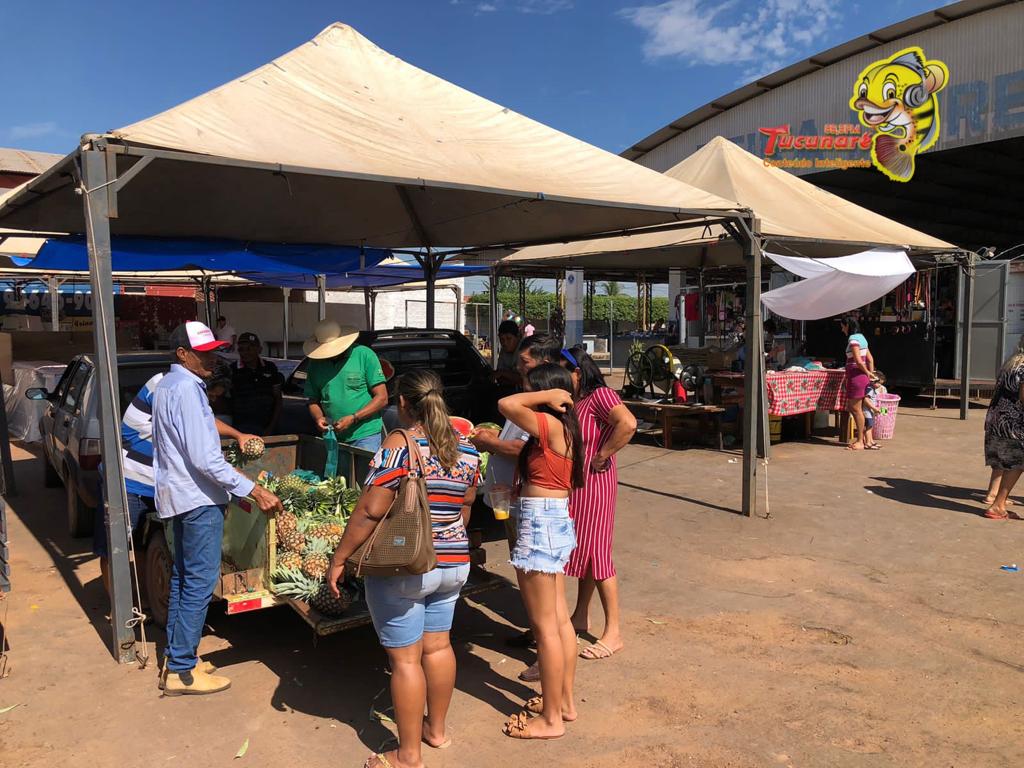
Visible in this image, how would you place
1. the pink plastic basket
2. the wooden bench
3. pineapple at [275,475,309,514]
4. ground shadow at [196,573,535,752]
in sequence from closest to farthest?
ground shadow at [196,573,535,752], pineapple at [275,475,309,514], the wooden bench, the pink plastic basket

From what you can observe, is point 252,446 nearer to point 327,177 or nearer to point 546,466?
point 327,177

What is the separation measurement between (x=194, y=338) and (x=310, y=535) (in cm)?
136

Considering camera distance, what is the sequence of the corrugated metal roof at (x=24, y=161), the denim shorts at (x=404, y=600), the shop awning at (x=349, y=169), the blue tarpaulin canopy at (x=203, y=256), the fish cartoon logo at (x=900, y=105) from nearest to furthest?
the denim shorts at (x=404, y=600) < the shop awning at (x=349, y=169) < the blue tarpaulin canopy at (x=203, y=256) < the fish cartoon logo at (x=900, y=105) < the corrugated metal roof at (x=24, y=161)

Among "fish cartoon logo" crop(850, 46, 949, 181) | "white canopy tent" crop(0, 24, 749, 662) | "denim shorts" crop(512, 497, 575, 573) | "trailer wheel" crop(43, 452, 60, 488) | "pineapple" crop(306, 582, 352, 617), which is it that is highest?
"fish cartoon logo" crop(850, 46, 949, 181)

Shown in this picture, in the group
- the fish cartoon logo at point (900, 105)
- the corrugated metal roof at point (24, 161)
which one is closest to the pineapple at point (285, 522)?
the fish cartoon logo at point (900, 105)

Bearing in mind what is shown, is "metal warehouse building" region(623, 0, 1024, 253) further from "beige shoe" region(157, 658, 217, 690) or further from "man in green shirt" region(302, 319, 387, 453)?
"beige shoe" region(157, 658, 217, 690)

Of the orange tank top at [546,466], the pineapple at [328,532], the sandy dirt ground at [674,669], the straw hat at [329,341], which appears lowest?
the sandy dirt ground at [674,669]

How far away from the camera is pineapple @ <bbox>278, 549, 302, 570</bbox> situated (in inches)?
165

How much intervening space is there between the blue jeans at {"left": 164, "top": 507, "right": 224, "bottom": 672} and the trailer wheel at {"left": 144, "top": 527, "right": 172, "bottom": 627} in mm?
666

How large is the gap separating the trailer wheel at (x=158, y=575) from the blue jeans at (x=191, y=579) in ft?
2.19

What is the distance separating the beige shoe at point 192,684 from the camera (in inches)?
155

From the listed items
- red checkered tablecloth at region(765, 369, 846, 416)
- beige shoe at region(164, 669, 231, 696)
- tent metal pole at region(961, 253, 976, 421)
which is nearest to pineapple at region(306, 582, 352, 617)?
beige shoe at region(164, 669, 231, 696)

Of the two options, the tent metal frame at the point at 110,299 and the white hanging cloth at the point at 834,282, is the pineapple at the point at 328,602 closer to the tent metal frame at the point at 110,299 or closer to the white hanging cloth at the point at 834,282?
the tent metal frame at the point at 110,299

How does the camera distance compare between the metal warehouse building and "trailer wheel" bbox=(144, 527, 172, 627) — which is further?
the metal warehouse building
